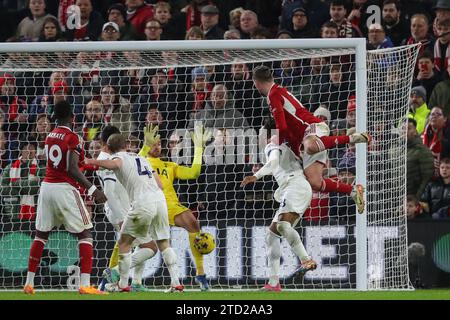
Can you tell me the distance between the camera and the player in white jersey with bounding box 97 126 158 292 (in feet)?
48.2

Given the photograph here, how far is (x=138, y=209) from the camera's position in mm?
14000

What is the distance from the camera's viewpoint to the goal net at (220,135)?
50.6 feet

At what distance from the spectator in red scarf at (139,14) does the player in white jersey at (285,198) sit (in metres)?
5.38

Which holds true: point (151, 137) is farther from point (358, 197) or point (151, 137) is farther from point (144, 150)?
point (358, 197)

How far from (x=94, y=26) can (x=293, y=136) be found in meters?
5.90

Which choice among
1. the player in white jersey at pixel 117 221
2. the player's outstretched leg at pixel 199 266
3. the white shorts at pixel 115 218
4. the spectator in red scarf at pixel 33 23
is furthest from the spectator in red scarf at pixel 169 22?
the player's outstretched leg at pixel 199 266

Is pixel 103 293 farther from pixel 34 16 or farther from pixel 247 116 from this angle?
pixel 34 16

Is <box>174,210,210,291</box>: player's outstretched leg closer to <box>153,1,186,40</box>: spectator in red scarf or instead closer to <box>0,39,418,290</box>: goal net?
<box>0,39,418,290</box>: goal net

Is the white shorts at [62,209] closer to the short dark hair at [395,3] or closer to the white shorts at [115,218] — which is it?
the white shorts at [115,218]

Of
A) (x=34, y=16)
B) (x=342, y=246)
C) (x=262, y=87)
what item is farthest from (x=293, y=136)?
(x=34, y=16)

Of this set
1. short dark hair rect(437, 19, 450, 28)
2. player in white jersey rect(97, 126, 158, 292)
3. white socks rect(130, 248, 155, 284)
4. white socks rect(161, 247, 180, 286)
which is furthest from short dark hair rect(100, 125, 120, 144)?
short dark hair rect(437, 19, 450, 28)

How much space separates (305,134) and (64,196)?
2653mm

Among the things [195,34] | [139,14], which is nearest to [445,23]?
[195,34]

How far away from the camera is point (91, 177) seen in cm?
1686
